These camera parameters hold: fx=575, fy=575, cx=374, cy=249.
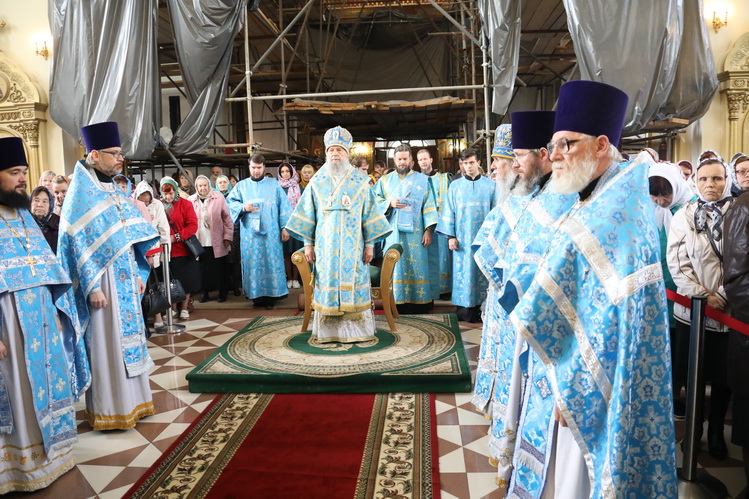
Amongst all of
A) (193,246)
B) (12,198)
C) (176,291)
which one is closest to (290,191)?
(193,246)

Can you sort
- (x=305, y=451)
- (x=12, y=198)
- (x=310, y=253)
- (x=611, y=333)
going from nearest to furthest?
(x=611, y=333), (x=12, y=198), (x=305, y=451), (x=310, y=253)

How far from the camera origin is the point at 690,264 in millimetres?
3320

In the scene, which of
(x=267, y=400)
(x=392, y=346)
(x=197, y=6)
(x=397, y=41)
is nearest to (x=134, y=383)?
(x=267, y=400)

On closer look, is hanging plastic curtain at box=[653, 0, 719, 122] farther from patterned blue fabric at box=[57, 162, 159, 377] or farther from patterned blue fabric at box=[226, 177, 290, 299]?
patterned blue fabric at box=[57, 162, 159, 377]

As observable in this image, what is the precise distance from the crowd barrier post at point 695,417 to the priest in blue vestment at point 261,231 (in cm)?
538

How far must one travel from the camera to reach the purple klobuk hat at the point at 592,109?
6.57 ft

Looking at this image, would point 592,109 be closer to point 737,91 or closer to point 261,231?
point 261,231

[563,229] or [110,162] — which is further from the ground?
[110,162]

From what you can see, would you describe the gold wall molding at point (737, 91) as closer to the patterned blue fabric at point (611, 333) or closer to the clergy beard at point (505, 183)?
the clergy beard at point (505, 183)

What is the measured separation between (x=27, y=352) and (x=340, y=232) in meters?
2.78

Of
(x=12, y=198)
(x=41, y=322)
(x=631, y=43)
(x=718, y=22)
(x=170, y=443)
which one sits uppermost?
(x=718, y=22)

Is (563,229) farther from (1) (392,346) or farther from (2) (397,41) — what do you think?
(2) (397,41)

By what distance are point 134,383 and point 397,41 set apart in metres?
12.2

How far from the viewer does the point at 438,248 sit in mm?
7188
